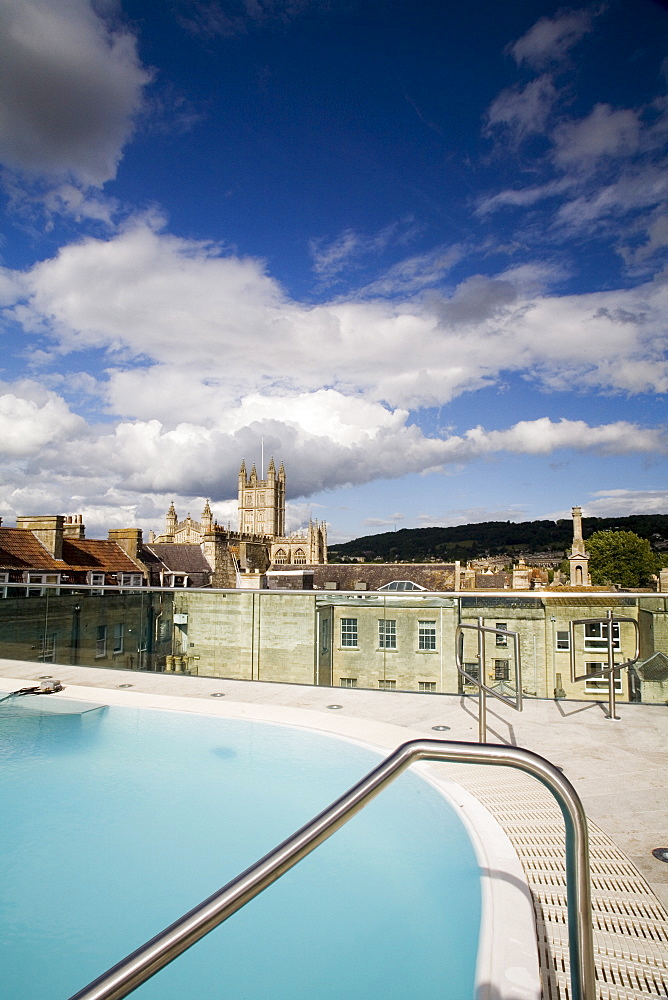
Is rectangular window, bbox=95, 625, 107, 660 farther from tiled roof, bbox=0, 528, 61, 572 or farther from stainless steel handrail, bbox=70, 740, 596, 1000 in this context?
tiled roof, bbox=0, 528, 61, 572

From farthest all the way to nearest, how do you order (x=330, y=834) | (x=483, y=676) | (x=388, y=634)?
1. (x=388, y=634)
2. (x=483, y=676)
3. (x=330, y=834)

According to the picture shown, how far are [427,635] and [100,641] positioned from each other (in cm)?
451

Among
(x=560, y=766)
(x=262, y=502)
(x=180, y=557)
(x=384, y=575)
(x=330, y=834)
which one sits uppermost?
(x=262, y=502)

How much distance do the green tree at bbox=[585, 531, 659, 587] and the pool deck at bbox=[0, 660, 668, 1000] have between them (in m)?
54.2

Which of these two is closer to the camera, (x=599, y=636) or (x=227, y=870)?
(x=227, y=870)

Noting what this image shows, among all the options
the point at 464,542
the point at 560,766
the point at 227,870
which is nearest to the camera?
the point at 227,870

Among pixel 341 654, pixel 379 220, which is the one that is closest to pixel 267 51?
pixel 379 220

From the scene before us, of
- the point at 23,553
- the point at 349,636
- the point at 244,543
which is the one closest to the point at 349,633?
the point at 349,636

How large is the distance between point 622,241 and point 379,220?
12759 mm

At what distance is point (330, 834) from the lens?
1.26 m

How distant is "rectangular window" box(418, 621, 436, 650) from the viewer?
20.1 ft

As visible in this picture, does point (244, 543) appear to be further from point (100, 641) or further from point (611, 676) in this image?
point (611, 676)

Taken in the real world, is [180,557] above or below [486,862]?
above

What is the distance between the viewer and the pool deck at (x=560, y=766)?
1.99 meters
